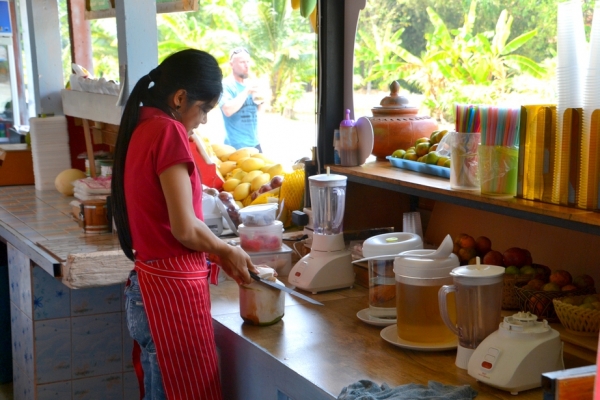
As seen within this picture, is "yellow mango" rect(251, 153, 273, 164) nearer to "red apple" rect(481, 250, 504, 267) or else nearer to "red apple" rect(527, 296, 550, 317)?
"red apple" rect(481, 250, 504, 267)

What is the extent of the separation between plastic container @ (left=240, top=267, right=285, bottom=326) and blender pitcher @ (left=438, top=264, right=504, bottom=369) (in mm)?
578

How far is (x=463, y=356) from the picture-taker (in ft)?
6.10

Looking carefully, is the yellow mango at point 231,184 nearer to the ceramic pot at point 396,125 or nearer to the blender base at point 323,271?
the ceramic pot at point 396,125

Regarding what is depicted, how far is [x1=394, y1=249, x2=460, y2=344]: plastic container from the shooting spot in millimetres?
1974

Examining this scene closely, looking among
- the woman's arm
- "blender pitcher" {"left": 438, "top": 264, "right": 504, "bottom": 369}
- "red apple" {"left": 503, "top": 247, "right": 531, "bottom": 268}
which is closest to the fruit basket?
"red apple" {"left": 503, "top": 247, "right": 531, "bottom": 268}

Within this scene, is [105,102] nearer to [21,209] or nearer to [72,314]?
[21,209]

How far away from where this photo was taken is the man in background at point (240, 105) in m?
7.26

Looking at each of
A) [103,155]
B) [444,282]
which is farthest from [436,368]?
→ [103,155]

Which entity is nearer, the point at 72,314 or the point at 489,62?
the point at 72,314

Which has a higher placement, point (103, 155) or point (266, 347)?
point (103, 155)

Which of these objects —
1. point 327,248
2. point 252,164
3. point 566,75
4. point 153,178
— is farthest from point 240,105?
point 566,75

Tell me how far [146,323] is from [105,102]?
196 centimetres

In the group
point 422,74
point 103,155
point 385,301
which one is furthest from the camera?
point 422,74

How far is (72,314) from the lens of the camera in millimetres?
3086
